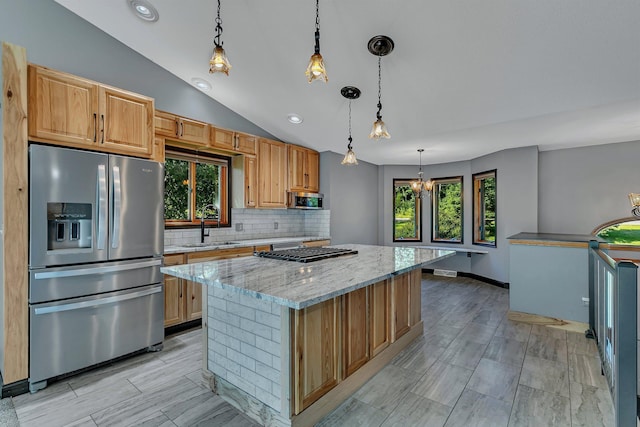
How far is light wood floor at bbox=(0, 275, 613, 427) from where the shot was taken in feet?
6.13

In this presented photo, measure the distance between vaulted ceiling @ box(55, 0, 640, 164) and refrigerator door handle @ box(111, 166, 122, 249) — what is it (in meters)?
1.51

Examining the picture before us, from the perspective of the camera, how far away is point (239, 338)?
1.95 metres

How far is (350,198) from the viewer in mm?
5727

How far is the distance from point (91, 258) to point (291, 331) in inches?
71.8

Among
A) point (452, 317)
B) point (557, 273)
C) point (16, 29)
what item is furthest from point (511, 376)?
point (16, 29)

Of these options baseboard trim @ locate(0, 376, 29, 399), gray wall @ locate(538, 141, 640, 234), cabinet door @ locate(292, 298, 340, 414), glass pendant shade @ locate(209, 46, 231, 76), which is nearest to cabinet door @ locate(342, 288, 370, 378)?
cabinet door @ locate(292, 298, 340, 414)

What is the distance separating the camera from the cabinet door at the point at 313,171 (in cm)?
514

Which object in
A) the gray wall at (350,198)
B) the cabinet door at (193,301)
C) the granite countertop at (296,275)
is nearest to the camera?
the granite countertop at (296,275)

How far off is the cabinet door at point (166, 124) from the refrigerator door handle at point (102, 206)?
1096 mm

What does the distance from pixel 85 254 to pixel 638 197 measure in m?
6.11

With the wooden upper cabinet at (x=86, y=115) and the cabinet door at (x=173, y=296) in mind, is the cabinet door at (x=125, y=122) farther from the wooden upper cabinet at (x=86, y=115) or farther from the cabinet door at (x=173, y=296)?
the cabinet door at (x=173, y=296)

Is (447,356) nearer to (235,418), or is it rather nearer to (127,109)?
(235,418)

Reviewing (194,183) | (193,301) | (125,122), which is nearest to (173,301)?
(193,301)

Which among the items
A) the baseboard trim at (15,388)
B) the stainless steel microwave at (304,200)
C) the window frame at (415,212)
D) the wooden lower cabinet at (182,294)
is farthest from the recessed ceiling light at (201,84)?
the window frame at (415,212)
